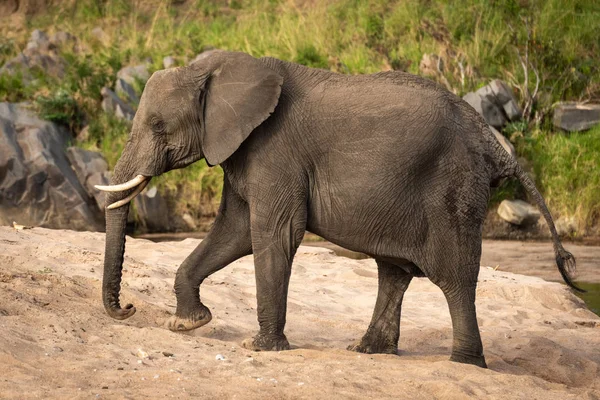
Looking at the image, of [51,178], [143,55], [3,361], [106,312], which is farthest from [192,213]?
[3,361]

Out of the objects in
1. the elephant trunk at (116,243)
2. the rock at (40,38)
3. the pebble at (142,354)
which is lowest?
the rock at (40,38)

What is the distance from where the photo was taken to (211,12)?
26234 millimetres

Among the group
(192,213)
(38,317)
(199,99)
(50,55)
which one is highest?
(199,99)

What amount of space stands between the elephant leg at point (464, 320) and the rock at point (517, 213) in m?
9.21

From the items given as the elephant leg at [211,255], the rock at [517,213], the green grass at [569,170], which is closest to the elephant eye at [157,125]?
the elephant leg at [211,255]

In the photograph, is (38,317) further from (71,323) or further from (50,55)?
(50,55)

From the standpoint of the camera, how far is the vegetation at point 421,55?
1694 centimetres

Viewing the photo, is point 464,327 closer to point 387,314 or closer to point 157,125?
point 387,314

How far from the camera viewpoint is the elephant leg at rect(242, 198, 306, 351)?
7207 mm

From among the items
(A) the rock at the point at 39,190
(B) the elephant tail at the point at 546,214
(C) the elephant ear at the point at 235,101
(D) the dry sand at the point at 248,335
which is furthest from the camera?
(A) the rock at the point at 39,190

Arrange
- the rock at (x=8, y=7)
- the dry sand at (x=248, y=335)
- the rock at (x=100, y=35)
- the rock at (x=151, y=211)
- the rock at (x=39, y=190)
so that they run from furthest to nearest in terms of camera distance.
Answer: the rock at (x=8, y=7) < the rock at (x=100, y=35) < the rock at (x=151, y=211) < the rock at (x=39, y=190) < the dry sand at (x=248, y=335)

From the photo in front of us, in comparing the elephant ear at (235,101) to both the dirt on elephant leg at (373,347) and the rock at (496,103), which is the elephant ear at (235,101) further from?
the rock at (496,103)

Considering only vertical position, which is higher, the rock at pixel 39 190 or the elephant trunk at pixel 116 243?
the elephant trunk at pixel 116 243

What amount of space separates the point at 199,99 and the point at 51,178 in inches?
401
